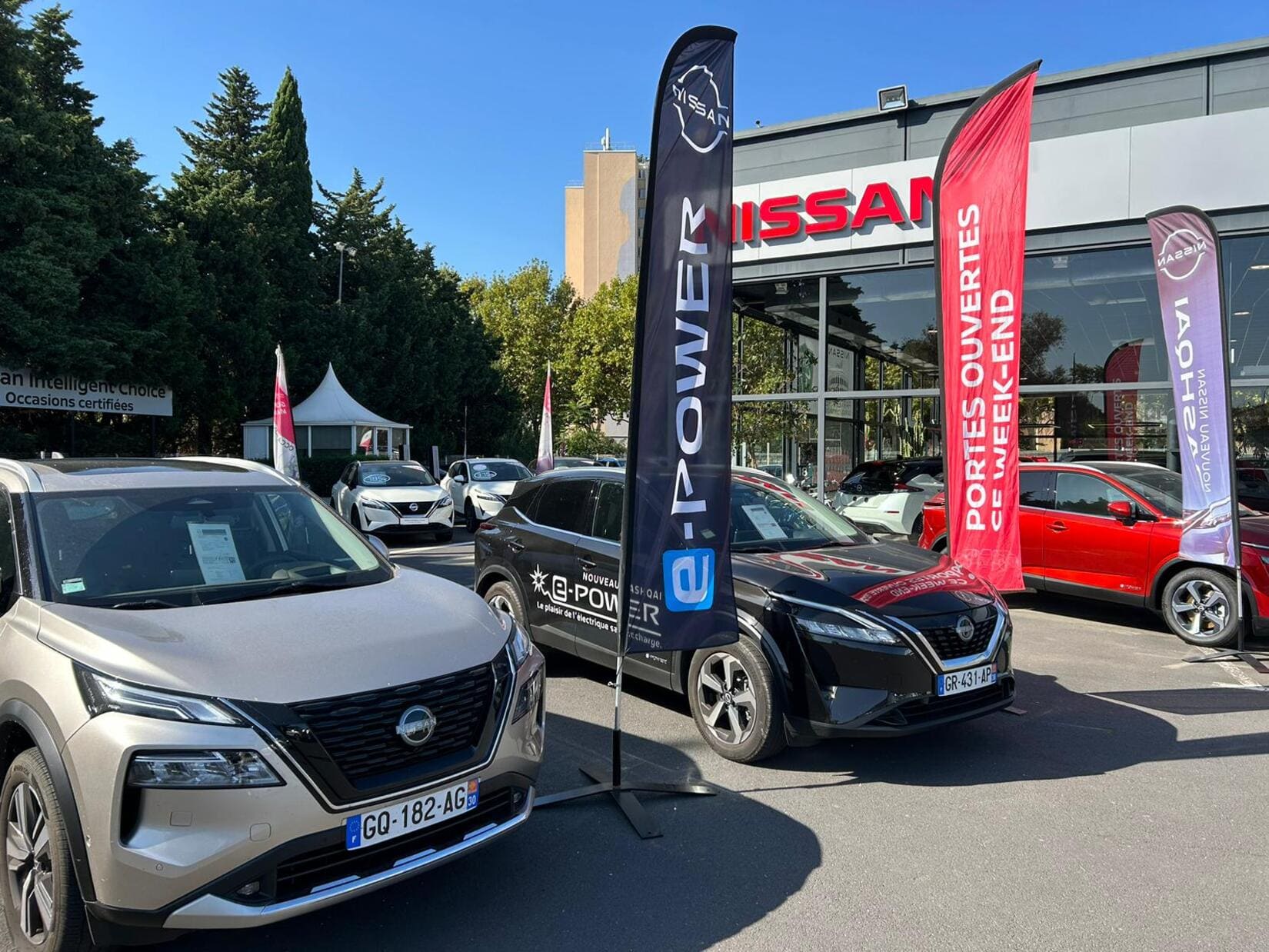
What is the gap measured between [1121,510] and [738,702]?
5645 millimetres

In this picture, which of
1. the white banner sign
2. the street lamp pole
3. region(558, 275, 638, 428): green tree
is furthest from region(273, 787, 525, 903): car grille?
region(558, 275, 638, 428): green tree

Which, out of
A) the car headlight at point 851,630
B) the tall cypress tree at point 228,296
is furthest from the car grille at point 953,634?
the tall cypress tree at point 228,296

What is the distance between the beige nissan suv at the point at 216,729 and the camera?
2566mm

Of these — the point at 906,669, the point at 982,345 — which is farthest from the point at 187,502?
the point at 982,345

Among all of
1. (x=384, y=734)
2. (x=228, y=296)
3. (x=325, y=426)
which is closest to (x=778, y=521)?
(x=384, y=734)

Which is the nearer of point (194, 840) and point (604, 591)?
point (194, 840)

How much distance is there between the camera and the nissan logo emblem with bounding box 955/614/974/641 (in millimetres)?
4672

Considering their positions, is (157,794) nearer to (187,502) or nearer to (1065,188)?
(187,502)

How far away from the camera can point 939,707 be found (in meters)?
4.59

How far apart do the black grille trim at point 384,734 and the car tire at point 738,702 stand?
178 cm

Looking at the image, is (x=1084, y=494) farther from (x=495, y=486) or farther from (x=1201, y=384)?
(x=495, y=486)

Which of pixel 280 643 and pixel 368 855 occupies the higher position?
pixel 280 643

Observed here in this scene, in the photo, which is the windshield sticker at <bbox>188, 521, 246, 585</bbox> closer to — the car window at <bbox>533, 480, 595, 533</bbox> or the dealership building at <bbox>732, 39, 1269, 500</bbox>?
the car window at <bbox>533, 480, 595, 533</bbox>

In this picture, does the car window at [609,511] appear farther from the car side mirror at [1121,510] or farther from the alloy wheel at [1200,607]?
the alloy wheel at [1200,607]
